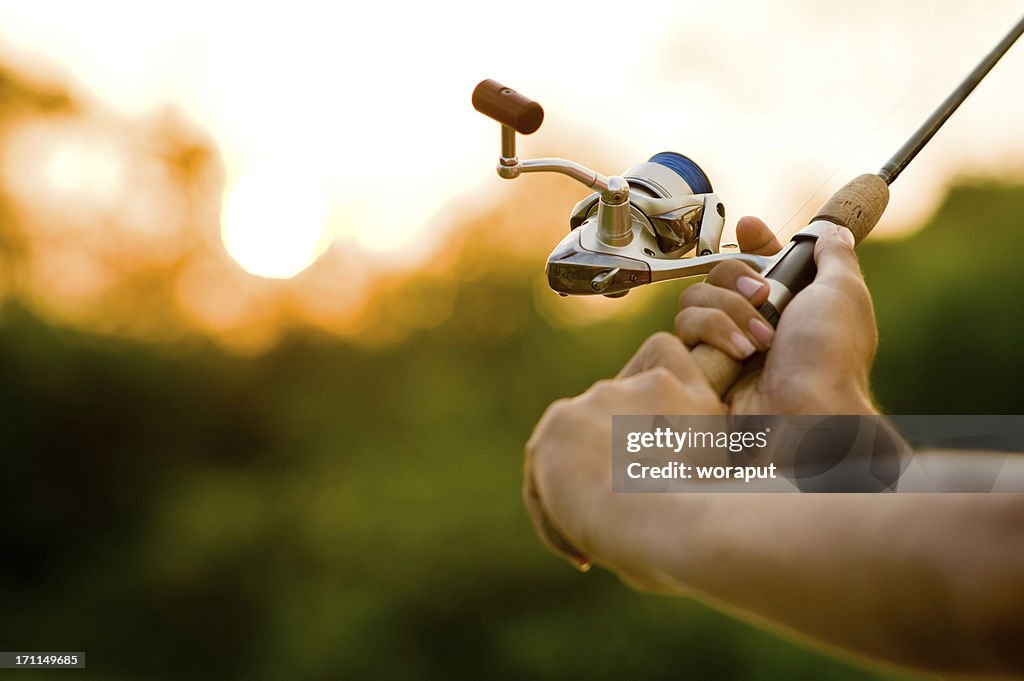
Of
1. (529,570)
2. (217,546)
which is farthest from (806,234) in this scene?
(217,546)

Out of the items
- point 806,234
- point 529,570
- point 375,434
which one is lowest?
point 529,570

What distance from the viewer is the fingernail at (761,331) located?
1.53 m

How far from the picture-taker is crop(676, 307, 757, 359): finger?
1.45m

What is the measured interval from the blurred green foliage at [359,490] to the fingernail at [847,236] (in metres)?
9.90

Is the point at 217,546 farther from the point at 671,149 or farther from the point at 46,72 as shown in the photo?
the point at 671,149

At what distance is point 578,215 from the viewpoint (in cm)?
205

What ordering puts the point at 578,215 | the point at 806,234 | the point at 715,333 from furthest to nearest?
1. the point at 578,215
2. the point at 806,234
3. the point at 715,333

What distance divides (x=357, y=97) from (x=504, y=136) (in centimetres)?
1210

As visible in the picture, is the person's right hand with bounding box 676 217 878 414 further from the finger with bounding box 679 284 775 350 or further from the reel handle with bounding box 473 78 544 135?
the reel handle with bounding box 473 78 544 135

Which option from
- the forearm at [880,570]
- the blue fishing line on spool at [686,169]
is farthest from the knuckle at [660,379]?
the blue fishing line on spool at [686,169]

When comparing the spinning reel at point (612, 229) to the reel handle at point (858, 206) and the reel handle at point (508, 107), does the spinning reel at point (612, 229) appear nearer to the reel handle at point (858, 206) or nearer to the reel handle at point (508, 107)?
the reel handle at point (508, 107)

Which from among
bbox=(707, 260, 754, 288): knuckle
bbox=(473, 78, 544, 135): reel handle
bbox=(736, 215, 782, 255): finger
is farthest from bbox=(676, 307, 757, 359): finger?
bbox=(736, 215, 782, 255): finger

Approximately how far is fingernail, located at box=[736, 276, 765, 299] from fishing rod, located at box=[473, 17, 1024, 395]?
0.20 ft

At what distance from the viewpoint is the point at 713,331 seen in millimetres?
1462
